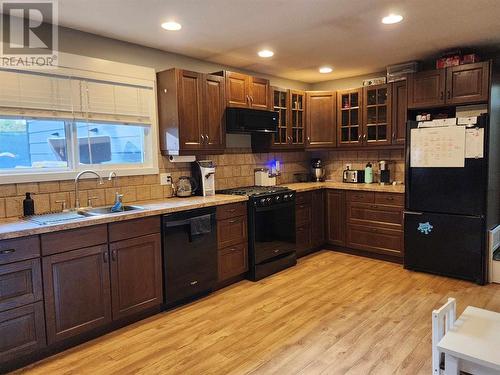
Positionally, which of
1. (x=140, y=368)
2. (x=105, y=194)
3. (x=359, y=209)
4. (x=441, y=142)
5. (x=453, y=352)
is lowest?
(x=140, y=368)

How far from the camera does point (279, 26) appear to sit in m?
3.09

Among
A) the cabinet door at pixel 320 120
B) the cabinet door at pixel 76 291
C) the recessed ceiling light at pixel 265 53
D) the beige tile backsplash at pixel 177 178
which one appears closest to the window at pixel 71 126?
the beige tile backsplash at pixel 177 178

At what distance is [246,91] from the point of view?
4.17 meters

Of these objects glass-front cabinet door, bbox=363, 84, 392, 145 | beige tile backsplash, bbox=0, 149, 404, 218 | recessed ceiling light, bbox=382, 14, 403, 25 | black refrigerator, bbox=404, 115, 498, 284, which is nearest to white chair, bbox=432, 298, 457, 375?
black refrigerator, bbox=404, 115, 498, 284

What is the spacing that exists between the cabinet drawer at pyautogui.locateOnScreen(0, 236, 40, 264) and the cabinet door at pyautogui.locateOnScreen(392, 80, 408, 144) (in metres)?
4.01

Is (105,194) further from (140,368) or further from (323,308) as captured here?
(323,308)

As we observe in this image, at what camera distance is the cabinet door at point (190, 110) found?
353 cm

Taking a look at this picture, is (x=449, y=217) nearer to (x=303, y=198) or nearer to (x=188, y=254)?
(x=303, y=198)

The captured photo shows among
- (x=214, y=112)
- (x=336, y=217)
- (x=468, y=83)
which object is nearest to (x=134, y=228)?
(x=214, y=112)

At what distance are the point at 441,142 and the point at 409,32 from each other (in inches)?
45.9

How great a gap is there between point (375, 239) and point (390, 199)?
1.81 ft

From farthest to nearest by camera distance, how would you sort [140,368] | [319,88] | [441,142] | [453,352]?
[319,88] < [441,142] < [140,368] < [453,352]

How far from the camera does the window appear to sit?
2.83 meters

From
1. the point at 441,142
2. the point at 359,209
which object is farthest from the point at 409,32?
the point at 359,209
